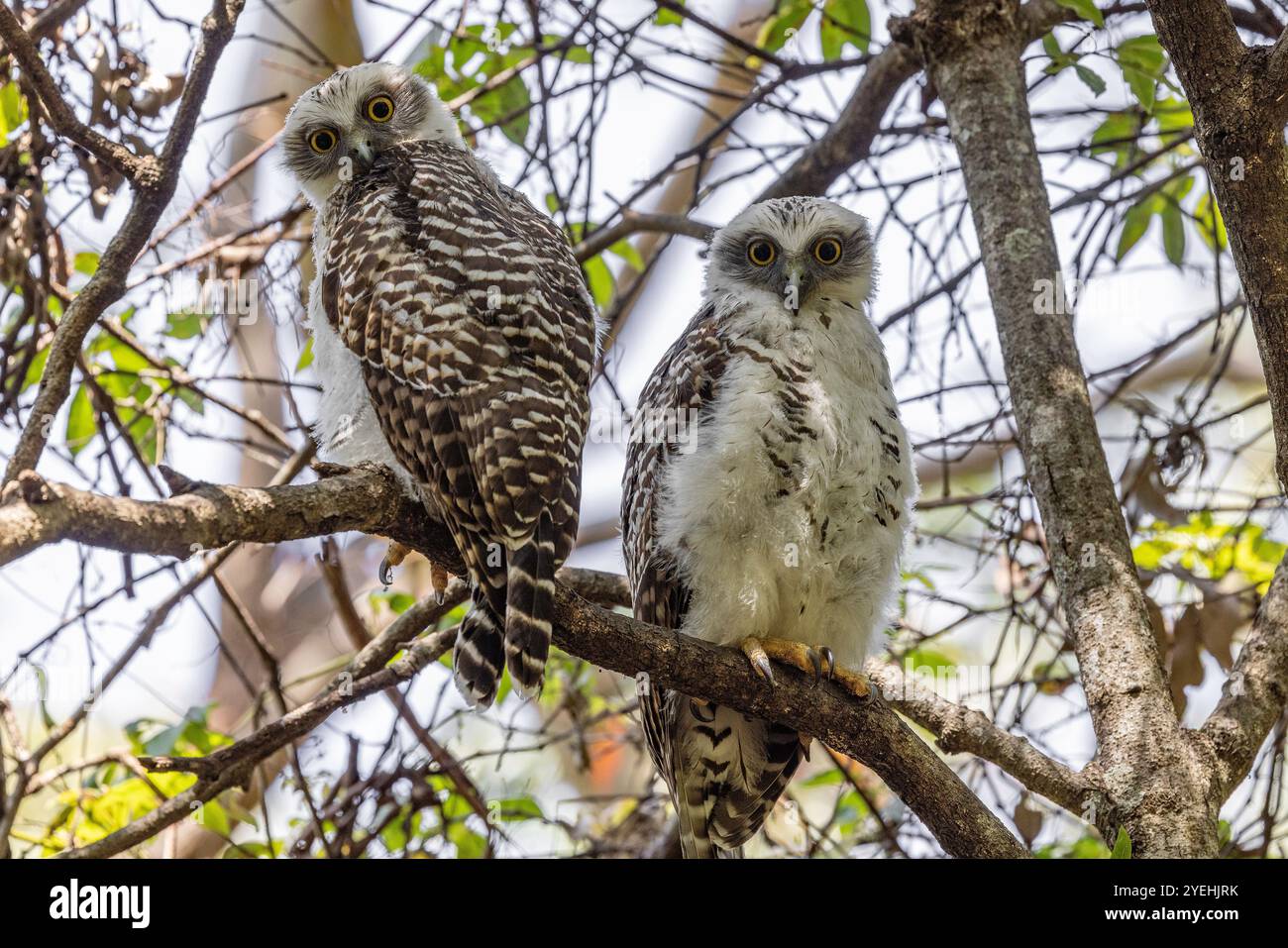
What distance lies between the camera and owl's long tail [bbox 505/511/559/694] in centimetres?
264

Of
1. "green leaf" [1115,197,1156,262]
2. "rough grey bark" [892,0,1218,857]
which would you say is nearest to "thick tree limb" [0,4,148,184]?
"rough grey bark" [892,0,1218,857]

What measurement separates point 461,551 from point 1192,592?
8.51 ft

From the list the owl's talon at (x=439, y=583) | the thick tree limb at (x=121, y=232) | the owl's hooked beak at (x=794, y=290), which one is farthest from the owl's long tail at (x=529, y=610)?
the owl's hooked beak at (x=794, y=290)

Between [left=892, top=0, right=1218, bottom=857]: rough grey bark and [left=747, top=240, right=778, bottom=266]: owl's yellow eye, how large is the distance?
68cm

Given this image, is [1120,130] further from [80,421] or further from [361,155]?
[80,421]

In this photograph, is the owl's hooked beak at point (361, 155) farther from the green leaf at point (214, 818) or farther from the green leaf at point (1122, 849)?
the green leaf at point (1122, 849)

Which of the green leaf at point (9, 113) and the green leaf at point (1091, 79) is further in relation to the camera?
the green leaf at point (9, 113)

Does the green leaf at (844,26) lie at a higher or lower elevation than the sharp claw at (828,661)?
higher

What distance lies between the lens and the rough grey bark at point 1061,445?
2902 millimetres

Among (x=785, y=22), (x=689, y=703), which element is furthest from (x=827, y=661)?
(x=785, y=22)

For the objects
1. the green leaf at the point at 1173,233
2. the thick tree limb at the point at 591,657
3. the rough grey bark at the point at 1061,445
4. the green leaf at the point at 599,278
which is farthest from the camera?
the green leaf at the point at 599,278
